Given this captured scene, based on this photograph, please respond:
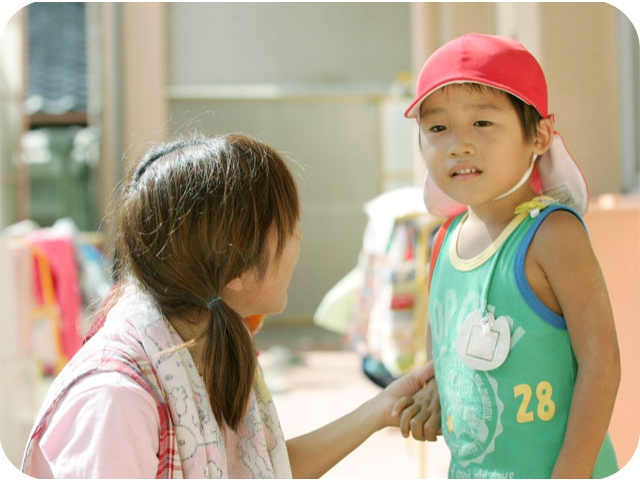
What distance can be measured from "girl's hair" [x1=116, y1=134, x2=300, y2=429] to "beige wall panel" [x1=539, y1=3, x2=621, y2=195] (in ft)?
5.48

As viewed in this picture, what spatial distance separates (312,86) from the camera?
8.85 m

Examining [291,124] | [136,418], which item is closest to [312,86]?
[291,124]

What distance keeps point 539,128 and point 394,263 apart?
1982 mm

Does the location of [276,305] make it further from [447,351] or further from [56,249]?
[56,249]

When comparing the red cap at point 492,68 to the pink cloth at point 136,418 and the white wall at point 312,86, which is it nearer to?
the pink cloth at point 136,418

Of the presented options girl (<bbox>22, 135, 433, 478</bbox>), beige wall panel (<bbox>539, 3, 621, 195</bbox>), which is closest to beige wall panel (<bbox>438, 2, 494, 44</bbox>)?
beige wall panel (<bbox>539, 3, 621, 195</bbox>)

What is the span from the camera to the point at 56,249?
3.54 meters

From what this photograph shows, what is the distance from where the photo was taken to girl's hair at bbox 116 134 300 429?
3.73 ft

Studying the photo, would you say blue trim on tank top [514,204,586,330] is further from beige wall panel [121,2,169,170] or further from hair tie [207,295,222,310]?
beige wall panel [121,2,169,170]

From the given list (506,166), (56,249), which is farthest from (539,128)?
(56,249)

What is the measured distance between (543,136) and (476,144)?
0.49 ft

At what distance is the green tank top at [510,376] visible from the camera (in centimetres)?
122

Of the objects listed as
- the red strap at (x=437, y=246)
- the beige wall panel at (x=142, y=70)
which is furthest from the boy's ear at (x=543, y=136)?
the beige wall panel at (x=142, y=70)

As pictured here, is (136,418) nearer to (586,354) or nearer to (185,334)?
(185,334)
